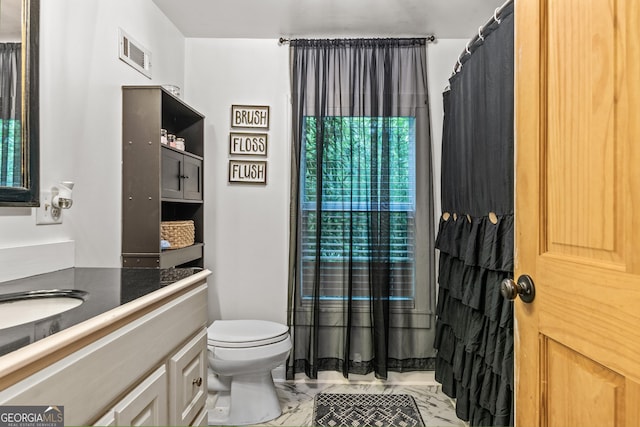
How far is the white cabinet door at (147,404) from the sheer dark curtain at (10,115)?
794 mm

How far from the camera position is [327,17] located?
2.43 m

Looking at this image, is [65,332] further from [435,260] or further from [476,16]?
[476,16]

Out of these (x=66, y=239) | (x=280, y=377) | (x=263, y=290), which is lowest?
(x=280, y=377)

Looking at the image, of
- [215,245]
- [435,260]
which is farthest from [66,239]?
[435,260]

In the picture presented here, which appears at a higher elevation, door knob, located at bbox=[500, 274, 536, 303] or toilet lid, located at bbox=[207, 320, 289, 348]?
door knob, located at bbox=[500, 274, 536, 303]

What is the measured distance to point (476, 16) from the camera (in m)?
2.41

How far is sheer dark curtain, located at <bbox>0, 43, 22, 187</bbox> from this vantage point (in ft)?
3.92

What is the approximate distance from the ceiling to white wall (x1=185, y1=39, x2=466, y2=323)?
0.52ft

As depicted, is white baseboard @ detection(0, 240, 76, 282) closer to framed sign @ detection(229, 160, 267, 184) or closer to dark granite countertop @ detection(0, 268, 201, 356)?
dark granite countertop @ detection(0, 268, 201, 356)

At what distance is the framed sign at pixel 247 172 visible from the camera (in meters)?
2.72

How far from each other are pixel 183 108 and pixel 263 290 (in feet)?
4.32

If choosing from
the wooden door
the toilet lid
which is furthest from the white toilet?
the wooden door

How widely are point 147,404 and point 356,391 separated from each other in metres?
1.84

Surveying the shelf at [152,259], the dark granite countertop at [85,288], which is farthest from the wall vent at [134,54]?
the dark granite countertop at [85,288]
